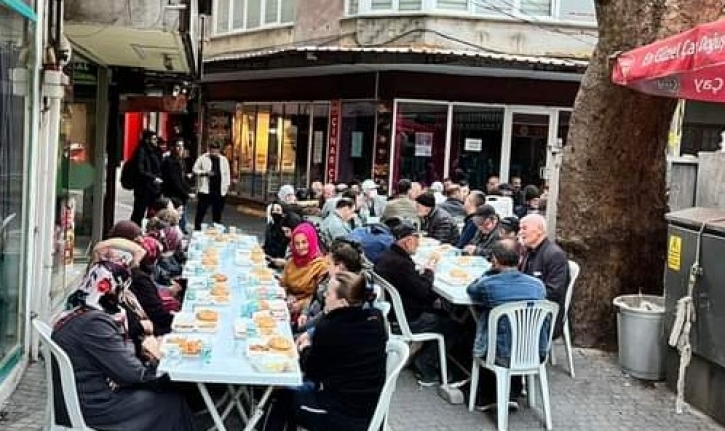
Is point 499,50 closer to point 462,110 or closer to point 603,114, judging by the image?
point 462,110

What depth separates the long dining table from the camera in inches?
196

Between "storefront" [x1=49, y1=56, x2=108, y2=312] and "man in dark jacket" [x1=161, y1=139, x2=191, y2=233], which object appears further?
"man in dark jacket" [x1=161, y1=139, x2=191, y2=233]

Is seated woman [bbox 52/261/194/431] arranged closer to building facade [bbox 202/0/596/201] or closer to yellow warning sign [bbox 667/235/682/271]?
yellow warning sign [bbox 667/235/682/271]

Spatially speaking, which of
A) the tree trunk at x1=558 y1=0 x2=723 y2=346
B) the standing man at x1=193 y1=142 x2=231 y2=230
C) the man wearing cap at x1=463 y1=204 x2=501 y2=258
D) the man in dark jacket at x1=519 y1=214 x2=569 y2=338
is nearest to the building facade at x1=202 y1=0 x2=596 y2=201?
the standing man at x1=193 y1=142 x2=231 y2=230


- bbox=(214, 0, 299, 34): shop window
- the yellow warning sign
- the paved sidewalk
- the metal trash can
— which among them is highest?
bbox=(214, 0, 299, 34): shop window

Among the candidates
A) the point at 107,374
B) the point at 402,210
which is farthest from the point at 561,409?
the point at 402,210

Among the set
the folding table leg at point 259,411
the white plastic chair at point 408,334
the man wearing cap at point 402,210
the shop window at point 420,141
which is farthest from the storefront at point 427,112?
the folding table leg at point 259,411

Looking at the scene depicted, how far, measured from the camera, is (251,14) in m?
25.5

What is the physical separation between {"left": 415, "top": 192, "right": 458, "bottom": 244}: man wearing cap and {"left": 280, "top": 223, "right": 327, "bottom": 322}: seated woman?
3.91m

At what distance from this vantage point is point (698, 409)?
7715mm

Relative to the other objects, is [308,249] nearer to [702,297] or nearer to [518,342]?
[518,342]

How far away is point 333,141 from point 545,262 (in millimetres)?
13848

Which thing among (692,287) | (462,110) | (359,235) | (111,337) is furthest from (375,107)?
(111,337)

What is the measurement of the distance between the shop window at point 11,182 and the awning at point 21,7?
0.17 ft
